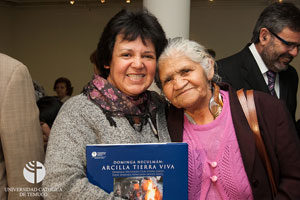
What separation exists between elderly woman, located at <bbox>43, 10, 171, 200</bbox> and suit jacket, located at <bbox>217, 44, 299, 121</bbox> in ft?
3.03

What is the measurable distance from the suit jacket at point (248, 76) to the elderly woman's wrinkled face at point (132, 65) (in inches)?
39.6

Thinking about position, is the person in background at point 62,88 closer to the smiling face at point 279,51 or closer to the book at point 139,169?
the smiling face at point 279,51

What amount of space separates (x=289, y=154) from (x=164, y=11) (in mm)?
1928

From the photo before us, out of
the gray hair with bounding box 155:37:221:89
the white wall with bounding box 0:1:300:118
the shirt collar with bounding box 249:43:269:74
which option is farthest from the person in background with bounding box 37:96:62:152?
the white wall with bounding box 0:1:300:118

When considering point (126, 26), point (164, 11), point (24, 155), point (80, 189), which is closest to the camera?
point (80, 189)

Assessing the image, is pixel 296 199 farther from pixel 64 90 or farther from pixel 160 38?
pixel 64 90

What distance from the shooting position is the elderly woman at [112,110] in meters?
1.38

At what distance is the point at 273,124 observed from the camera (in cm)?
173

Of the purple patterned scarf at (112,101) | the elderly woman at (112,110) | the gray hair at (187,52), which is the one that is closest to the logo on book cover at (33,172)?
the elderly woman at (112,110)

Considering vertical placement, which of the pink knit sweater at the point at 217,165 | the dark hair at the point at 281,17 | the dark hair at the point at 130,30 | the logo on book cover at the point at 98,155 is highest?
the dark hair at the point at 281,17

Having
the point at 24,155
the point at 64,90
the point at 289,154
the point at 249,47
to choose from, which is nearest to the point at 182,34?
the point at 249,47

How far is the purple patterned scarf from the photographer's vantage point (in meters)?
Result: 1.58

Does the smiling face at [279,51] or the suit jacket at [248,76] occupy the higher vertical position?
the smiling face at [279,51]

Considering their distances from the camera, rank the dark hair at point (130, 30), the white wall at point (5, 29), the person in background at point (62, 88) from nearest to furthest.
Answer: the dark hair at point (130, 30) → the person in background at point (62, 88) → the white wall at point (5, 29)
